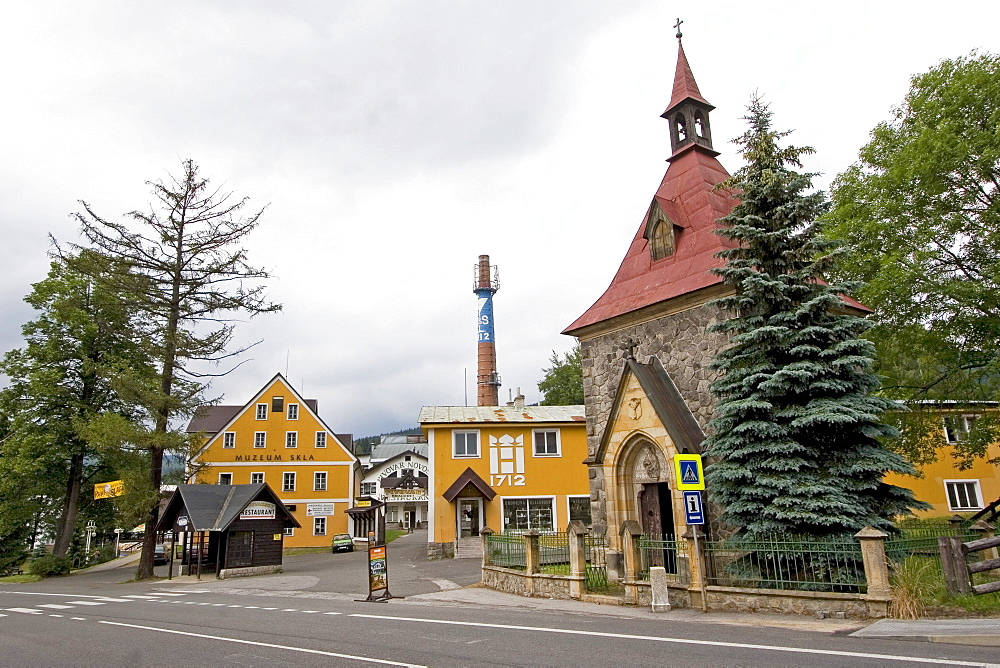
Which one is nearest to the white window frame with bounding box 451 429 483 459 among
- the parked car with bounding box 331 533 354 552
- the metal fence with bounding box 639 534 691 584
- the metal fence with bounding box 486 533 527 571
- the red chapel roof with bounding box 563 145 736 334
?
the parked car with bounding box 331 533 354 552

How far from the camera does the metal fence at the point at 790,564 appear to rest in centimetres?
986

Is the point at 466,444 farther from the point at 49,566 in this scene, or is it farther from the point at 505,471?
the point at 49,566

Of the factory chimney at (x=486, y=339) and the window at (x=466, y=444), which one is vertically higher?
the factory chimney at (x=486, y=339)

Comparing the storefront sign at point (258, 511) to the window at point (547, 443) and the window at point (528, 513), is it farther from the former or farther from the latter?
the window at point (547, 443)

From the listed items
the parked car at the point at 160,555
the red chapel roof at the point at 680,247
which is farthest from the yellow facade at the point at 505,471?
the parked car at the point at 160,555

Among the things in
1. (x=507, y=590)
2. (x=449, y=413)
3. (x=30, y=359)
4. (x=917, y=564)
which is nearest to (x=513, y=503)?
(x=449, y=413)

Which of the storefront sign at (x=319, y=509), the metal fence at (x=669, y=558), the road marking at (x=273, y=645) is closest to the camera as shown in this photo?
the road marking at (x=273, y=645)

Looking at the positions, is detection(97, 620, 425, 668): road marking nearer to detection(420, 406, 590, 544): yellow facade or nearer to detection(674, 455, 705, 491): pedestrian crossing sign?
detection(674, 455, 705, 491): pedestrian crossing sign

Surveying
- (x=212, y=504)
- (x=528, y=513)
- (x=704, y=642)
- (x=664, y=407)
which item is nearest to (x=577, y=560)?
(x=664, y=407)

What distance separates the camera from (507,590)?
1572 centimetres

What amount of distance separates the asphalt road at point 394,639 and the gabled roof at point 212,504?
7705mm

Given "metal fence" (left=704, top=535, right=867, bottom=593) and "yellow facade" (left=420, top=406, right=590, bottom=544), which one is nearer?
"metal fence" (left=704, top=535, right=867, bottom=593)

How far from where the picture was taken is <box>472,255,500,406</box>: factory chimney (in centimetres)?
4725

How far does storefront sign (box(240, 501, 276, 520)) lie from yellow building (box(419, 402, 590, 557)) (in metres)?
6.49
